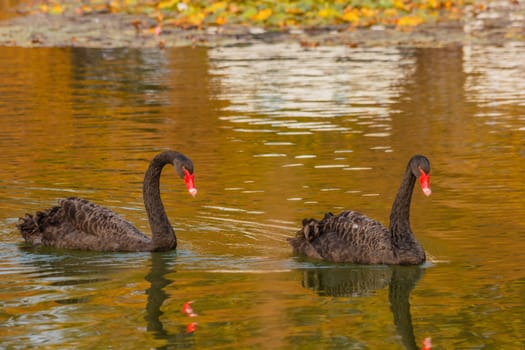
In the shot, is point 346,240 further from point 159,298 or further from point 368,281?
point 159,298

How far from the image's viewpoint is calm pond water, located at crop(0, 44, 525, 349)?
26.8ft

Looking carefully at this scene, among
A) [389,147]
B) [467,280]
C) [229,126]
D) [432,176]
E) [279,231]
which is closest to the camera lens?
[467,280]

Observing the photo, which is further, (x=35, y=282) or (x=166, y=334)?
(x=35, y=282)

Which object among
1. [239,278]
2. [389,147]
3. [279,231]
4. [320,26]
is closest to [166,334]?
[239,278]

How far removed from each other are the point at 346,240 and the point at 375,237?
24 cm

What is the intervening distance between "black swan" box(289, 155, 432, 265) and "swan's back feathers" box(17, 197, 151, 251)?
1.37 metres

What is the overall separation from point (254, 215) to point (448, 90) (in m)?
9.67

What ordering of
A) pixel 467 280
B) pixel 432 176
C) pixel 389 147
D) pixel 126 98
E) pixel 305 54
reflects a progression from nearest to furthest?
pixel 467 280 < pixel 432 176 < pixel 389 147 < pixel 126 98 < pixel 305 54

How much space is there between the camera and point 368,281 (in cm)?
944

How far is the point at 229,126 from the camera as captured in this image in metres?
17.3

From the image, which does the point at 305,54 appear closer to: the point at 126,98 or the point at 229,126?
the point at 126,98

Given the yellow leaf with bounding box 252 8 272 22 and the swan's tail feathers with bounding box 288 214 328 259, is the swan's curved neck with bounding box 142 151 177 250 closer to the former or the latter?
the swan's tail feathers with bounding box 288 214 328 259

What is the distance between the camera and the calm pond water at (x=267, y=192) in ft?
26.8

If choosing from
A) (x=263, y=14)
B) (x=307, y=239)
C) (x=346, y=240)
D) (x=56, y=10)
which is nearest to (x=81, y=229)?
(x=307, y=239)
